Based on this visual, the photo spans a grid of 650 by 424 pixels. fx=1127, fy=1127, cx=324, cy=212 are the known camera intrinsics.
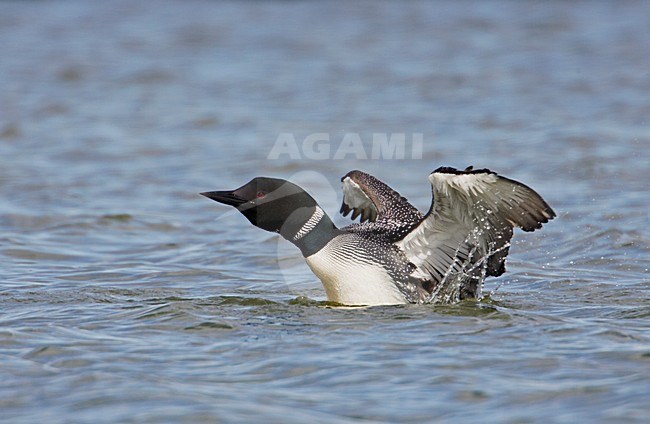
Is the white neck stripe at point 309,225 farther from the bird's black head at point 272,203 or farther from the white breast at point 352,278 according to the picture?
the white breast at point 352,278

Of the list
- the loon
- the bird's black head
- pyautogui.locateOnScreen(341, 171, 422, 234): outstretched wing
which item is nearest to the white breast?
the loon

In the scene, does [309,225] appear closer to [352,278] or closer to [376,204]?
[352,278]

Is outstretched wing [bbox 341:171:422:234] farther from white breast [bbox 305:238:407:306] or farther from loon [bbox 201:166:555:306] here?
white breast [bbox 305:238:407:306]

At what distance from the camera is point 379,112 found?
16031 mm

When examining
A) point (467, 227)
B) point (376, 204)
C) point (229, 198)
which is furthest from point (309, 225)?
point (467, 227)

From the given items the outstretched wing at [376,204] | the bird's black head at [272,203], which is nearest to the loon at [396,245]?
the bird's black head at [272,203]

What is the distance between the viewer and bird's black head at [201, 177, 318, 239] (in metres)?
7.52

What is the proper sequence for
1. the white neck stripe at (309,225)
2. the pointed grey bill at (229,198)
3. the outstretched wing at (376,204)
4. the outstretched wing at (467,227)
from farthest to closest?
the outstretched wing at (376,204), the white neck stripe at (309,225), the pointed grey bill at (229,198), the outstretched wing at (467,227)

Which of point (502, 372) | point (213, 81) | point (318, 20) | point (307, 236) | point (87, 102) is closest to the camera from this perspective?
point (502, 372)

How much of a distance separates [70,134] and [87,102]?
2.31 metres

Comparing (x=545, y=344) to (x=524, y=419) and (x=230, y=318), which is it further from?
(x=230, y=318)

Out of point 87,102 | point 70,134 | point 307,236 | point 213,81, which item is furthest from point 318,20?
point 307,236

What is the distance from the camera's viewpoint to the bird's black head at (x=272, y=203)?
7.52 m

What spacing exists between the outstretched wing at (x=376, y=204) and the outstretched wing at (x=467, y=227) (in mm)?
328
